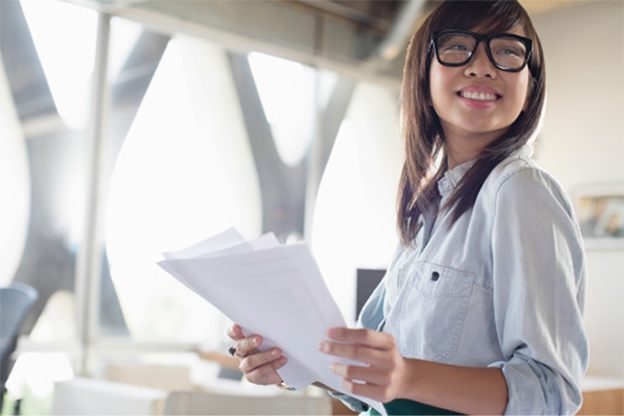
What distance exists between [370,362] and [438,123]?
52cm

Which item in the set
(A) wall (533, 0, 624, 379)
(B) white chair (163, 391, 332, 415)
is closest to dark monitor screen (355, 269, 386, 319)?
(B) white chair (163, 391, 332, 415)

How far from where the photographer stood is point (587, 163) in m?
5.84

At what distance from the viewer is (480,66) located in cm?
111

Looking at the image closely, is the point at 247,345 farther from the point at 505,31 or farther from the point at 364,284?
the point at 364,284

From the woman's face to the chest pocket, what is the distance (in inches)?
8.1

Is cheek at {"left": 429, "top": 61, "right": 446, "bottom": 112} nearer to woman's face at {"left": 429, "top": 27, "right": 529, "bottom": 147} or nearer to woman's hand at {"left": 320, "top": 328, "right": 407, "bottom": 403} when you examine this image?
woman's face at {"left": 429, "top": 27, "right": 529, "bottom": 147}

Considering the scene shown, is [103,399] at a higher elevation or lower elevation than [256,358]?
lower

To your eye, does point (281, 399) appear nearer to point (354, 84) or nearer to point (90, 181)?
point (90, 181)

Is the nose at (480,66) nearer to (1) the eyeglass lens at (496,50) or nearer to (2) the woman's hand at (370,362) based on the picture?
(1) the eyeglass lens at (496,50)

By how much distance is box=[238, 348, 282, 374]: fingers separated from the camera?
1.12 m

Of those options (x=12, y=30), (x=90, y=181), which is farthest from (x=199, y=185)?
(x=12, y=30)

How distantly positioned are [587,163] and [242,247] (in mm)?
5359

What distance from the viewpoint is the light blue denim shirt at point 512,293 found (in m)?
0.93

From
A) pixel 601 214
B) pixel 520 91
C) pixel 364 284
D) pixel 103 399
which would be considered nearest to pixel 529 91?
pixel 520 91
